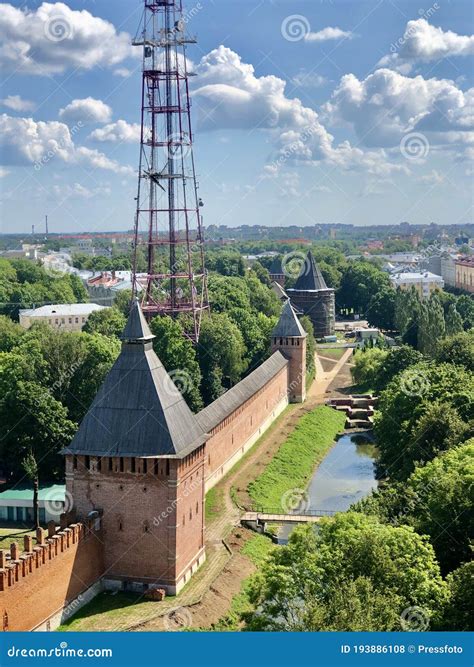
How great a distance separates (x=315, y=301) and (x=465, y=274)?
137 ft

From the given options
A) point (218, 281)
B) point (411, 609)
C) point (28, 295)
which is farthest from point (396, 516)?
point (28, 295)

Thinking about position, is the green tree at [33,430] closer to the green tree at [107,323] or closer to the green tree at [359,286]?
the green tree at [107,323]

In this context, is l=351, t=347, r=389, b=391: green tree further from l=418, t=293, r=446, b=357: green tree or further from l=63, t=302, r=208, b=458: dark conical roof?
l=63, t=302, r=208, b=458: dark conical roof

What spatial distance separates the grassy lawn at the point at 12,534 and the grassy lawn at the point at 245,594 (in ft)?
27.2

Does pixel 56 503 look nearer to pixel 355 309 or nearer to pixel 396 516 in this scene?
pixel 396 516

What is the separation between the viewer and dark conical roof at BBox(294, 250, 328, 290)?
89250 millimetres

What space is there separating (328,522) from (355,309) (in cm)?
8731

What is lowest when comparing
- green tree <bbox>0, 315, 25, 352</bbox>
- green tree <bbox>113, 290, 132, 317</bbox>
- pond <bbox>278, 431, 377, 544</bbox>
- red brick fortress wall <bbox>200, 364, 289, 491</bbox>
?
pond <bbox>278, 431, 377, 544</bbox>

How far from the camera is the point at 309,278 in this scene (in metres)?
89.5

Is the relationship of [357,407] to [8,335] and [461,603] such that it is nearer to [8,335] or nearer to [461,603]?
[8,335]

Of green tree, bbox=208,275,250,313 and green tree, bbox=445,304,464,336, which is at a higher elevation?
green tree, bbox=208,275,250,313

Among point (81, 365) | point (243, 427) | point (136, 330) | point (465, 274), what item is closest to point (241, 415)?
point (243, 427)

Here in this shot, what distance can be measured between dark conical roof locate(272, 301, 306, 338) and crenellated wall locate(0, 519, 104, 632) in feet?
112

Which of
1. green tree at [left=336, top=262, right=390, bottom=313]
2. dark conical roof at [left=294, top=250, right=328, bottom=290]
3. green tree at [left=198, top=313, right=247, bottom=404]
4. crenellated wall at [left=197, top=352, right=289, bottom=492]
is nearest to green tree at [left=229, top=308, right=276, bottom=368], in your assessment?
green tree at [left=198, top=313, right=247, bottom=404]
